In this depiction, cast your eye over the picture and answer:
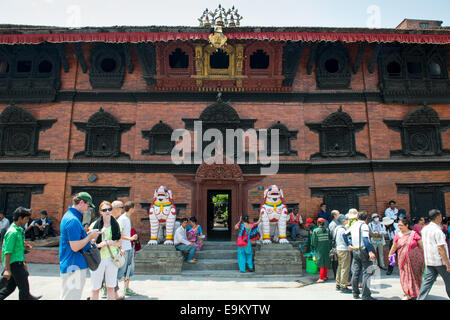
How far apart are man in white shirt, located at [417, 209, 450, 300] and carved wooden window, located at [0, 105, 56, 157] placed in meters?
13.2

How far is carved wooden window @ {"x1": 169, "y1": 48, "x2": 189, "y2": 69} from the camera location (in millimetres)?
11930

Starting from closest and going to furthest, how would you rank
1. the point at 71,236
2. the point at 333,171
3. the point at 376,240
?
1. the point at 71,236
2. the point at 376,240
3. the point at 333,171

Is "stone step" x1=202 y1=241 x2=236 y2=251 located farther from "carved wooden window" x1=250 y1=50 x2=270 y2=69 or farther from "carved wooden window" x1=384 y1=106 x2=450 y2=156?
"carved wooden window" x1=384 y1=106 x2=450 y2=156

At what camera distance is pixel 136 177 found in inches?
441

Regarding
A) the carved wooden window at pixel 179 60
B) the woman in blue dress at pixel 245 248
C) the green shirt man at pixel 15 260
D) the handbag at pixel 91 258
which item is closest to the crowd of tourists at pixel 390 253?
the woman in blue dress at pixel 245 248

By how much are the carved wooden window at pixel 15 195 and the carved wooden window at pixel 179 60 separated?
755cm

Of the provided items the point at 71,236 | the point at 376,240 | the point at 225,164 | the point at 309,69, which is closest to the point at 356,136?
the point at 309,69

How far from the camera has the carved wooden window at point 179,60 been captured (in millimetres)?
11930

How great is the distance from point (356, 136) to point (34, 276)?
12618mm

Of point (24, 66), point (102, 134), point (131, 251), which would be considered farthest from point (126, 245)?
point (24, 66)

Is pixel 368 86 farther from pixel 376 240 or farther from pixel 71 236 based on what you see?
pixel 71 236

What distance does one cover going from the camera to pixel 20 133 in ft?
38.5

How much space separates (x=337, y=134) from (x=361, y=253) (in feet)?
23.1

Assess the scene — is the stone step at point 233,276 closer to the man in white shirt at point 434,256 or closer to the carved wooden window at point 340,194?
the man in white shirt at point 434,256
